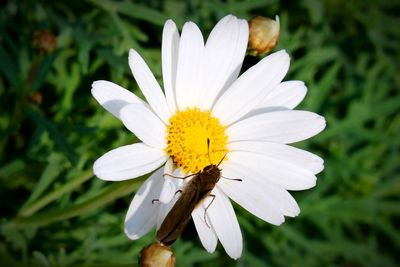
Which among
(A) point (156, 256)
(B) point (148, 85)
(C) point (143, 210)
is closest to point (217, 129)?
(B) point (148, 85)

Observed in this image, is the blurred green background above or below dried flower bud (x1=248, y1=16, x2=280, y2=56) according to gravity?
below

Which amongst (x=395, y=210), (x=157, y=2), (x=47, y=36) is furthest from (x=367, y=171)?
(x=47, y=36)

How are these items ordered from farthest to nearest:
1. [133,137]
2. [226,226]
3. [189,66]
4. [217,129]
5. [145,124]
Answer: [133,137]
[217,129]
[189,66]
[226,226]
[145,124]

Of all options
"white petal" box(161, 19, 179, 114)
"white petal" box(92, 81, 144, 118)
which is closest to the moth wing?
"white petal" box(92, 81, 144, 118)

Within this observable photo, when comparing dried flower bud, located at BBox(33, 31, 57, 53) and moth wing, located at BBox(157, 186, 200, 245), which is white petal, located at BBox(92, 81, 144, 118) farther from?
dried flower bud, located at BBox(33, 31, 57, 53)

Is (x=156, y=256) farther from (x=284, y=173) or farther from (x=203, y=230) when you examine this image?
(x=284, y=173)

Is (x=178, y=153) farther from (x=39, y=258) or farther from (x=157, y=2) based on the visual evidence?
(x=157, y=2)
